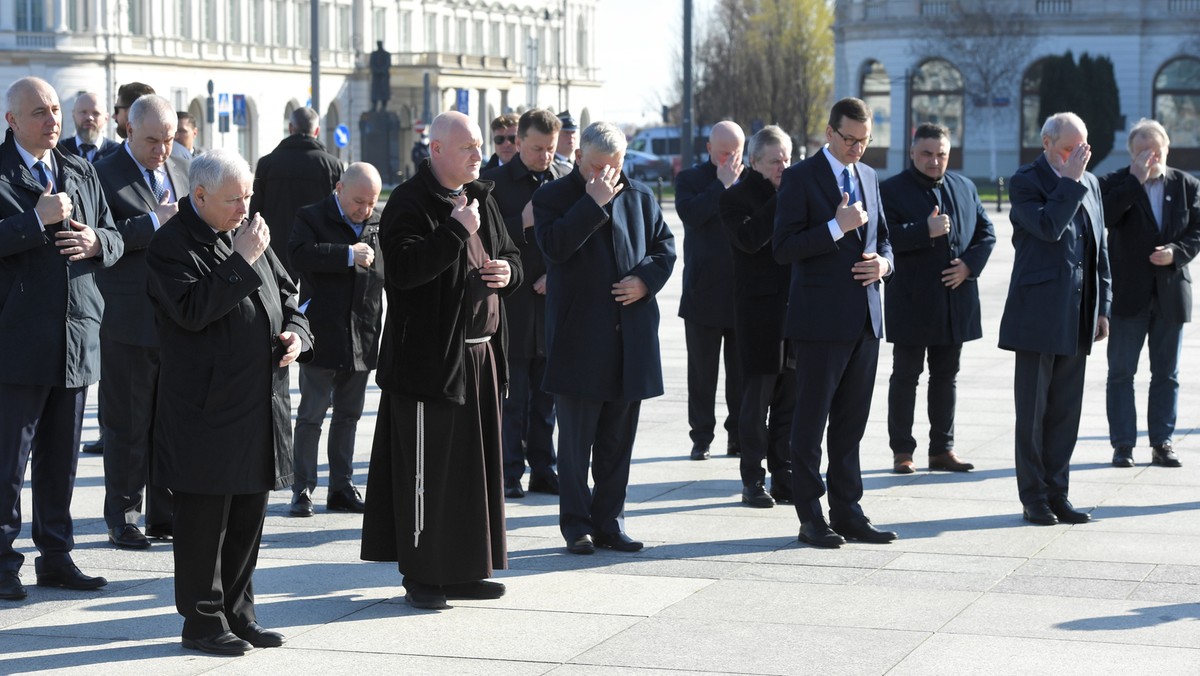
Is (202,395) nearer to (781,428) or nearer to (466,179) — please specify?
(466,179)

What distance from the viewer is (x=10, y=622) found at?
23.7 feet

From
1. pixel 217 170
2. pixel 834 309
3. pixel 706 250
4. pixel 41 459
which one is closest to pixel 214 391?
pixel 217 170

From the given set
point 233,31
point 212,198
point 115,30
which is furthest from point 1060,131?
point 233,31

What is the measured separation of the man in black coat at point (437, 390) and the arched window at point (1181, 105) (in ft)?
225

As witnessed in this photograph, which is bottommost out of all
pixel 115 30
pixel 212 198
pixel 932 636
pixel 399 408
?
pixel 932 636

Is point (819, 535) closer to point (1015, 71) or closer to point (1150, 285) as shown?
point (1150, 285)

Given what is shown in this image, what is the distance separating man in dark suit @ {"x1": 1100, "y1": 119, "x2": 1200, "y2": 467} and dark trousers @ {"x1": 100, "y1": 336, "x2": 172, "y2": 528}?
555 centimetres

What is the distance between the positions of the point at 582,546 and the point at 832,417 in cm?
139

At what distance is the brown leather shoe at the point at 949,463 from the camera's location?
35.4 ft

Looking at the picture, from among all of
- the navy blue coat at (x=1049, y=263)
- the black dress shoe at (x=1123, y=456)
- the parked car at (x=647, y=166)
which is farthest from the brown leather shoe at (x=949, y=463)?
the parked car at (x=647, y=166)

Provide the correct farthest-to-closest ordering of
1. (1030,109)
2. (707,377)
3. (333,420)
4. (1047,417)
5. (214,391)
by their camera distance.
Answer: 1. (1030,109)
2. (707,377)
3. (333,420)
4. (1047,417)
5. (214,391)

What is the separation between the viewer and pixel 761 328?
9.87 metres

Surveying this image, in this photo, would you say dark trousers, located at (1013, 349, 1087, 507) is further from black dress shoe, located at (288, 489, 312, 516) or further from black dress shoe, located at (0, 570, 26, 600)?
black dress shoe, located at (0, 570, 26, 600)

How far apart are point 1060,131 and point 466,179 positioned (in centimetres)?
341
